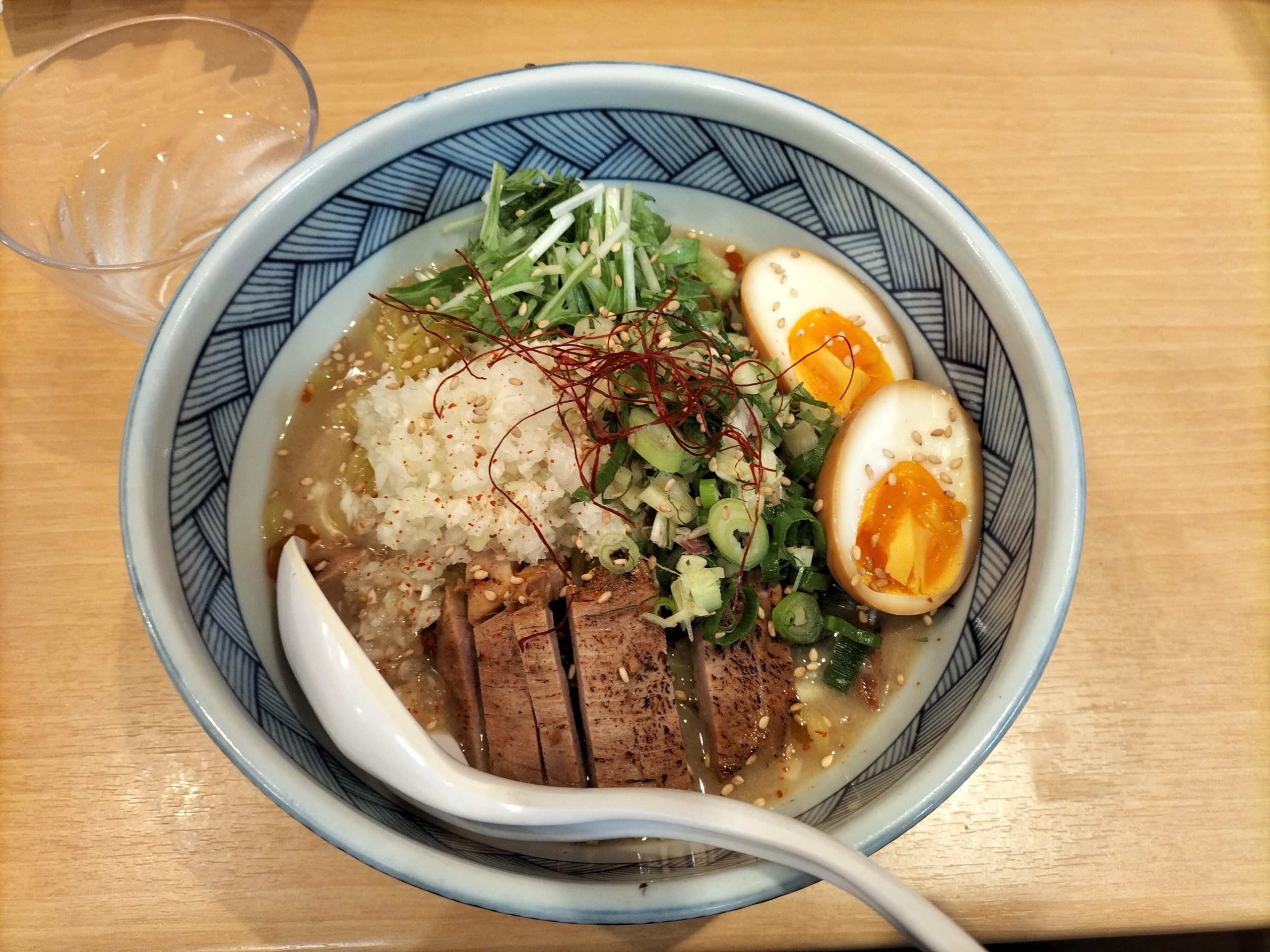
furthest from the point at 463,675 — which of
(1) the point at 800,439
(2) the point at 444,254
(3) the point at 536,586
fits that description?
(2) the point at 444,254

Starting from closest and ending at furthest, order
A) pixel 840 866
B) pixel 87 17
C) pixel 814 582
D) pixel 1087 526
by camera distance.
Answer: pixel 840 866 → pixel 814 582 → pixel 1087 526 → pixel 87 17

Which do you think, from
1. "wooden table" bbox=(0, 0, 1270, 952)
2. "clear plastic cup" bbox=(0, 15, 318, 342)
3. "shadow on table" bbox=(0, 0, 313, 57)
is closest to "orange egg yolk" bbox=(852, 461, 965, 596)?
"wooden table" bbox=(0, 0, 1270, 952)

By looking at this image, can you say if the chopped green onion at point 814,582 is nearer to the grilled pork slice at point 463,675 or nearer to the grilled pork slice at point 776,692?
the grilled pork slice at point 776,692

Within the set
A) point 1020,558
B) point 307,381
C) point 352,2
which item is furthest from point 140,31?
point 1020,558

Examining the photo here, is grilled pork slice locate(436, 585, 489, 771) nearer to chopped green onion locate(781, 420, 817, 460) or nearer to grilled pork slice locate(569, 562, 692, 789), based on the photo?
grilled pork slice locate(569, 562, 692, 789)

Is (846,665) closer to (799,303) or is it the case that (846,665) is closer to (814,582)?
(814,582)

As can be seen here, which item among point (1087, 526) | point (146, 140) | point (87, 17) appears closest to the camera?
point (1087, 526)

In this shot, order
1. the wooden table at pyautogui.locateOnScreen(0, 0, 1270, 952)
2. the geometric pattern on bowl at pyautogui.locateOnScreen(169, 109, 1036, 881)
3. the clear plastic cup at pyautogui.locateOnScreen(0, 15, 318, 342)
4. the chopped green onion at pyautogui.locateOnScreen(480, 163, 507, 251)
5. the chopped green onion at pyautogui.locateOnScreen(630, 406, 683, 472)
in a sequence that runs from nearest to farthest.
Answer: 1. the geometric pattern on bowl at pyautogui.locateOnScreen(169, 109, 1036, 881)
2. the wooden table at pyautogui.locateOnScreen(0, 0, 1270, 952)
3. the chopped green onion at pyautogui.locateOnScreen(630, 406, 683, 472)
4. the chopped green onion at pyautogui.locateOnScreen(480, 163, 507, 251)
5. the clear plastic cup at pyautogui.locateOnScreen(0, 15, 318, 342)
